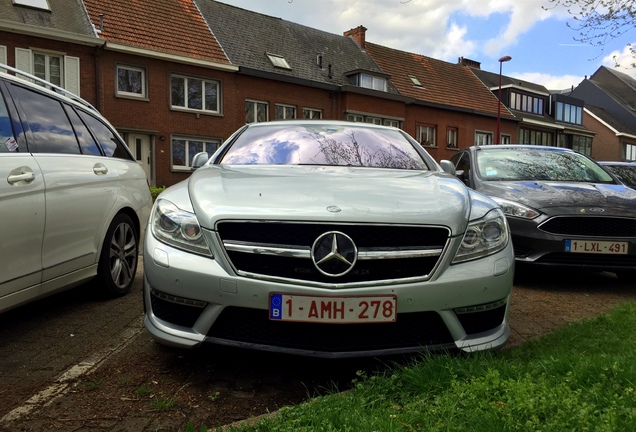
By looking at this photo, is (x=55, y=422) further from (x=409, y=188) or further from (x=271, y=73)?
(x=271, y=73)

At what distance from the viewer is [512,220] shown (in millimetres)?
5398

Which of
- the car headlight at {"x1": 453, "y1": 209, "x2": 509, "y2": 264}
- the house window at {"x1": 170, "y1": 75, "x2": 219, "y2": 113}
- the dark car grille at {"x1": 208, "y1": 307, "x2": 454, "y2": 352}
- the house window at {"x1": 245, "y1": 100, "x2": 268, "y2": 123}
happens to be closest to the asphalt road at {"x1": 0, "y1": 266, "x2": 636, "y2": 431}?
the dark car grille at {"x1": 208, "y1": 307, "x2": 454, "y2": 352}

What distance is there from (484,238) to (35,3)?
20.9m

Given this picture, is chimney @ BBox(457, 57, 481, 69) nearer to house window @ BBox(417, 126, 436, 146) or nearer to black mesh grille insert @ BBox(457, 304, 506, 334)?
house window @ BBox(417, 126, 436, 146)

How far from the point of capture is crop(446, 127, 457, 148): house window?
1283 inches

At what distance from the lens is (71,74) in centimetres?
1908

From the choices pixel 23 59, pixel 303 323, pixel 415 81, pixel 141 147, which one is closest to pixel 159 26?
pixel 141 147

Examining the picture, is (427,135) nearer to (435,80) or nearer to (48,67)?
(435,80)

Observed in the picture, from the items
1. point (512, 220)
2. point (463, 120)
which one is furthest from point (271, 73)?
point (512, 220)

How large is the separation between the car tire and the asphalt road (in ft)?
0.73

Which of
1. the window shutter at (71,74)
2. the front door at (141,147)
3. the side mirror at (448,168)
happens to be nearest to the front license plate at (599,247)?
the side mirror at (448,168)

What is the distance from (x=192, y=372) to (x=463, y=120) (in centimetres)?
3257

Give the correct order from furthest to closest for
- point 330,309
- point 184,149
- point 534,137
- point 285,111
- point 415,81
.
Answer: point 534,137, point 415,81, point 285,111, point 184,149, point 330,309

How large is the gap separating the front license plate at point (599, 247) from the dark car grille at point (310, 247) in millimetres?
3077
